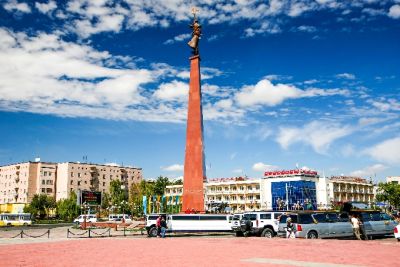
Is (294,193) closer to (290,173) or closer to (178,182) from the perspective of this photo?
(290,173)

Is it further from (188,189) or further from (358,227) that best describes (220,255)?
(188,189)

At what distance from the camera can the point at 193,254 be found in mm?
16797

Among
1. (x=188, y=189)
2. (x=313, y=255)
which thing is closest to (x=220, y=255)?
(x=313, y=255)

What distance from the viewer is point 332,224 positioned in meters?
24.6

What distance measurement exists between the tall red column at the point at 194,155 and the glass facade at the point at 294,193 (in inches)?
2200

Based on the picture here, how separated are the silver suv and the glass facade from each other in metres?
63.3

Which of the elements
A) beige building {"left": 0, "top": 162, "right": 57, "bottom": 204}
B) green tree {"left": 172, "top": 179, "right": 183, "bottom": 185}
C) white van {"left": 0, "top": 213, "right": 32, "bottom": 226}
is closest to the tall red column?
white van {"left": 0, "top": 213, "right": 32, "bottom": 226}

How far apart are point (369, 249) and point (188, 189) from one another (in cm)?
2192

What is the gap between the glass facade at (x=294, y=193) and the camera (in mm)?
90650

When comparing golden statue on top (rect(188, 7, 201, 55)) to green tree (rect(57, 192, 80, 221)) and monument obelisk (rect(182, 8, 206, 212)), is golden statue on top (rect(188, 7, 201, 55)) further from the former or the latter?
green tree (rect(57, 192, 80, 221))

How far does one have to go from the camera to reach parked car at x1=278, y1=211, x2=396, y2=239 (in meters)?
24.0

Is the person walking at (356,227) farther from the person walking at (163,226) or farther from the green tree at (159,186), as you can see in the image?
the green tree at (159,186)

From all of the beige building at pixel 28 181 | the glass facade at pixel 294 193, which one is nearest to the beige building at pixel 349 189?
the glass facade at pixel 294 193

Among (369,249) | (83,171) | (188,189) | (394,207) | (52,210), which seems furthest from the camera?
(83,171)
